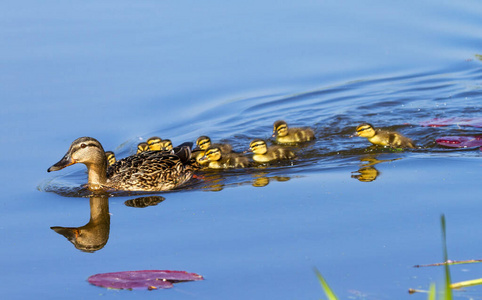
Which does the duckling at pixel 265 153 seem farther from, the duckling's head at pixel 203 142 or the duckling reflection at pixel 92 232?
the duckling reflection at pixel 92 232

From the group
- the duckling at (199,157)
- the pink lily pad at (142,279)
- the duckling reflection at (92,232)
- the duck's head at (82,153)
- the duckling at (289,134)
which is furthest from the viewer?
the duckling at (289,134)

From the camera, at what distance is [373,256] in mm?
5398

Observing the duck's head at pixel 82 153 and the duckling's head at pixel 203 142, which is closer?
the duck's head at pixel 82 153

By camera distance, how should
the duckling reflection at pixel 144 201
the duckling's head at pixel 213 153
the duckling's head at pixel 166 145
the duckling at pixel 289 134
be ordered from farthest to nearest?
the duckling at pixel 289 134, the duckling's head at pixel 166 145, the duckling's head at pixel 213 153, the duckling reflection at pixel 144 201

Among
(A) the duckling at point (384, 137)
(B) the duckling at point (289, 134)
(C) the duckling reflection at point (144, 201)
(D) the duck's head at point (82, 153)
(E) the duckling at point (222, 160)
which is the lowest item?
(C) the duckling reflection at point (144, 201)

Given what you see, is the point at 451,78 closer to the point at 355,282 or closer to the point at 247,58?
the point at 247,58

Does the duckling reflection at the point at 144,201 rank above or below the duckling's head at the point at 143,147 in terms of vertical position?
below

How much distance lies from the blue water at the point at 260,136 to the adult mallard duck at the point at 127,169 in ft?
0.78

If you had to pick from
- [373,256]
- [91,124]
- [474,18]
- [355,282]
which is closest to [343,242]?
[373,256]

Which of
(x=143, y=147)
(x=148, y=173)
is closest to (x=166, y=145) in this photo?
(x=143, y=147)

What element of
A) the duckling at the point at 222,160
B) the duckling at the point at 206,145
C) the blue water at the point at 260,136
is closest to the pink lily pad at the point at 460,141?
the blue water at the point at 260,136

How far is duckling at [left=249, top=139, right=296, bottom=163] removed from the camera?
836 cm

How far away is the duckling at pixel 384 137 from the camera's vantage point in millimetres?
8484

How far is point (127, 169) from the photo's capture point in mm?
7723
